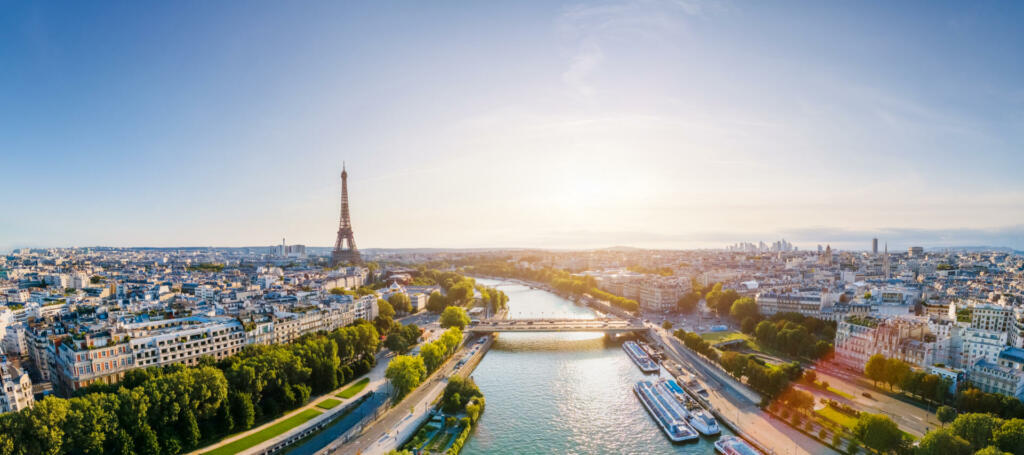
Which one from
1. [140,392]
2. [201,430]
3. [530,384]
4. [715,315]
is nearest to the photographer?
[140,392]

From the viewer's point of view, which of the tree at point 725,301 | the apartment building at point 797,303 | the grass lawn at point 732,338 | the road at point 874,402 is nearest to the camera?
the road at point 874,402

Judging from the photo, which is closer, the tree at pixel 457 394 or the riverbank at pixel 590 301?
the tree at pixel 457 394

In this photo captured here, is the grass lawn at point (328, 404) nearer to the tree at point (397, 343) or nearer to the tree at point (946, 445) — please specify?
the tree at point (397, 343)

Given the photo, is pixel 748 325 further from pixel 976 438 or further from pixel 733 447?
pixel 976 438

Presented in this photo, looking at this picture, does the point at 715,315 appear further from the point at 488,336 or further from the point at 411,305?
the point at 411,305

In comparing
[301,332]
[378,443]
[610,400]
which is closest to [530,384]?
[610,400]

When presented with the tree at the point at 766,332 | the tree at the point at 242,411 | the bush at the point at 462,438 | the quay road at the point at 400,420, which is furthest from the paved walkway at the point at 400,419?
the tree at the point at 766,332

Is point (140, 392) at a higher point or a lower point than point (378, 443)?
higher
